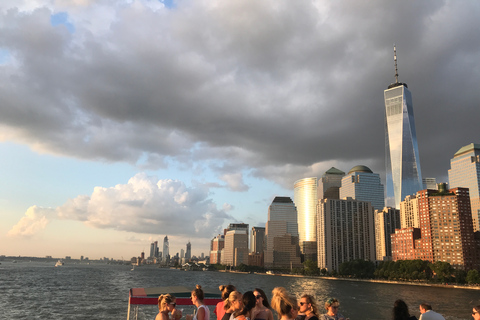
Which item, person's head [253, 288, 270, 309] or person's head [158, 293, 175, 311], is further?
person's head [158, 293, 175, 311]

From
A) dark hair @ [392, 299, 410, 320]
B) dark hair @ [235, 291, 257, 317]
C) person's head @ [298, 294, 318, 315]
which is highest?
dark hair @ [235, 291, 257, 317]

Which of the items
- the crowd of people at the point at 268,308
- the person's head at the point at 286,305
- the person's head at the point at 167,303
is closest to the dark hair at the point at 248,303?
the crowd of people at the point at 268,308

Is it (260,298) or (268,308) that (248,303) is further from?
(268,308)

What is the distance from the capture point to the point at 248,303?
9.05 m

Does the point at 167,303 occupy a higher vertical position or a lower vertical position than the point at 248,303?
lower

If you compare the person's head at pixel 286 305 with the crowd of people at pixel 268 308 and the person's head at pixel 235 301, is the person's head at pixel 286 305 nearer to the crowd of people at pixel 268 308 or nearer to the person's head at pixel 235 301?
the crowd of people at pixel 268 308

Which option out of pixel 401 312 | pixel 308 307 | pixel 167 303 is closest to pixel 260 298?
pixel 308 307

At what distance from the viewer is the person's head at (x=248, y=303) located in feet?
29.0

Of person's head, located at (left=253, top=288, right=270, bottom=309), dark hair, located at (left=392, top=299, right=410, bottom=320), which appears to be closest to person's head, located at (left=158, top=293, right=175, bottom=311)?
person's head, located at (left=253, top=288, right=270, bottom=309)

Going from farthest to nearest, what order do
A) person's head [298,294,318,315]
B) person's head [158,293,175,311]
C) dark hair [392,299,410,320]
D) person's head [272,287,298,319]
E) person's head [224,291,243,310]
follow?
person's head [158,293,175,311]
dark hair [392,299,410,320]
person's head [298,294,318,315]
person's head [224,291,243,310]
person's head [272,287,298,319]

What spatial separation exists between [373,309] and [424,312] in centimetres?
6635

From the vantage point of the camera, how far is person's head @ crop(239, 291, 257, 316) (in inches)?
348

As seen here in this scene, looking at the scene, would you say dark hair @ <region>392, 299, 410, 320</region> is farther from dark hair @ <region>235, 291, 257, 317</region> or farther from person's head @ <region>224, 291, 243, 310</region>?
person's head @ <region>224, 291, 243, 310</region>

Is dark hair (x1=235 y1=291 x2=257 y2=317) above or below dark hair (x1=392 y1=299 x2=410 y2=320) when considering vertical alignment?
above
